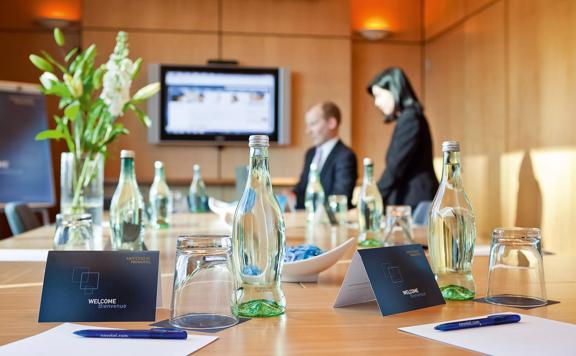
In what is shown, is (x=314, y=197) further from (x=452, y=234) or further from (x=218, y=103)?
(x=218, y=103)

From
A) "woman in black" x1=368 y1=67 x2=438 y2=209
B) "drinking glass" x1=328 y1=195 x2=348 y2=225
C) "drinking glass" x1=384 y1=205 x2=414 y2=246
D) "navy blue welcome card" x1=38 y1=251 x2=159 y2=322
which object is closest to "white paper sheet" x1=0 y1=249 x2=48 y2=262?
"navy blue welcome card" x1=38 y1=251 x2=159 y2=322

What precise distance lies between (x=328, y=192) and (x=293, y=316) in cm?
377

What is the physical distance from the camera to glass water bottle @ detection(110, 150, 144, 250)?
1751mm

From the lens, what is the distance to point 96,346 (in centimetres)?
79

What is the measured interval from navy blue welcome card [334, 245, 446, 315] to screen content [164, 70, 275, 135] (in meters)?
5.76

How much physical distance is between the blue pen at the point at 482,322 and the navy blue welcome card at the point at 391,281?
5.0 inches

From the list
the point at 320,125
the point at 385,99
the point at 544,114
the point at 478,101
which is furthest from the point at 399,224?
the point at 478,101

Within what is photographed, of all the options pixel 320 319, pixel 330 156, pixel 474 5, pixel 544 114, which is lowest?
pixel 320 319

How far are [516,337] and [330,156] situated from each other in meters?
3.91

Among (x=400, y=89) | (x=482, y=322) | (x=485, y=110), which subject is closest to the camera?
(x=482, y=322)

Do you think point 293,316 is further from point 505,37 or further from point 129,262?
point 505,37

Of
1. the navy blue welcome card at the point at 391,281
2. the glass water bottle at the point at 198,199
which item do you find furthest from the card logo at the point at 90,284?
the glass water bottle at the point at 198,199

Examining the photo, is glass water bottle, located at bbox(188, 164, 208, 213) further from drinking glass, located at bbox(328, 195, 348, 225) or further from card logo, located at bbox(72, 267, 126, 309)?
card logo, located at bbox(72, 267, 126, 309)

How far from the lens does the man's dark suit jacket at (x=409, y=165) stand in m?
4.02
